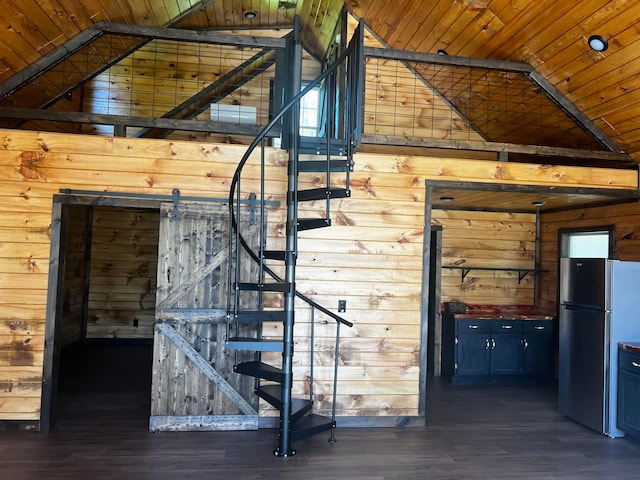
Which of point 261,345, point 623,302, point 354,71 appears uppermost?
point 354,71

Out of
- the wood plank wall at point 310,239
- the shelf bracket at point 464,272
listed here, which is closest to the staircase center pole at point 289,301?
the wood plank wall at point 310,239

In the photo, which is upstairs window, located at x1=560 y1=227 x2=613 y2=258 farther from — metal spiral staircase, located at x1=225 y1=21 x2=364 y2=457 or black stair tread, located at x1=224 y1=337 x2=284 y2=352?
black stair tread, located at x1=224 y1=337 x2=284 y2=352

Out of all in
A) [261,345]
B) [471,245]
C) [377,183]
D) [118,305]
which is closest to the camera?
[261,345]

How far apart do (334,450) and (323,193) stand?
1.96 m

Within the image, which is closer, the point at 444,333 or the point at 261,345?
the point at 261,345

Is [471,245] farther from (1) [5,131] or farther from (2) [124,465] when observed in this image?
(1) [5,131]

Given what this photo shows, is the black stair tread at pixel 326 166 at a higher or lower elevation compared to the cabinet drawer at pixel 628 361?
higher

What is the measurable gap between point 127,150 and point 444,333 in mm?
4214

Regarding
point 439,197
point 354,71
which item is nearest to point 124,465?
point 354,71

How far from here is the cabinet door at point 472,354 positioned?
19.1 ft

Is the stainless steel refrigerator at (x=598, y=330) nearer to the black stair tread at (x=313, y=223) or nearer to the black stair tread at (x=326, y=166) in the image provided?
the black stair tread at (x=326, y=166)

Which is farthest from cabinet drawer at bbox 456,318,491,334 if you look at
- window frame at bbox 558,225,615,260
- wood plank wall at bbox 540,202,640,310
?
window frame at bbox 558,225,615,260

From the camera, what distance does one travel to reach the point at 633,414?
13.3ft

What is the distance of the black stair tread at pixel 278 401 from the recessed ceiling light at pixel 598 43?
12.1 ft
